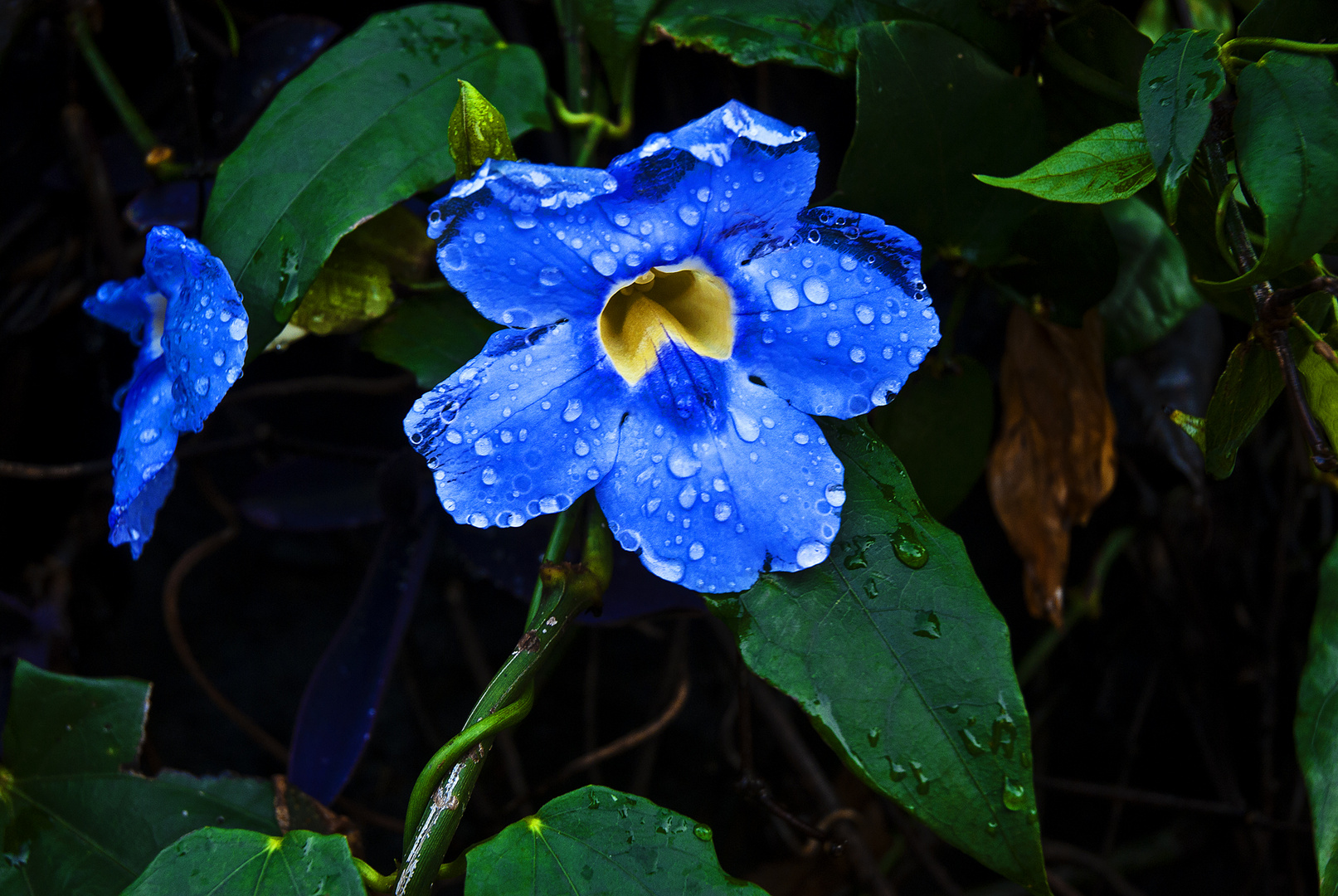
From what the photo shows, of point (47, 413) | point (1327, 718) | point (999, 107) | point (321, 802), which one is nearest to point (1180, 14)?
point (999, 107)

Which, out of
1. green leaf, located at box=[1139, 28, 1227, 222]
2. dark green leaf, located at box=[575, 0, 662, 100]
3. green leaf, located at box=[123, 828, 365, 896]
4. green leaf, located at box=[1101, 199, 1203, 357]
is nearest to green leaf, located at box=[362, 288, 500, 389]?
dark green leaf, located at box=[575, 0, 662, 100]

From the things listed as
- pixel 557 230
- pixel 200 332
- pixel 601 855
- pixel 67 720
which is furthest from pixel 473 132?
pixel 67 720

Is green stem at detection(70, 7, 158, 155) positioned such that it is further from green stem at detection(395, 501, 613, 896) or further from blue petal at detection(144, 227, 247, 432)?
green stem at detection(395, 501, 613, 896)

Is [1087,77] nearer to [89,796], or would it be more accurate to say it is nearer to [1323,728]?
[1323,728]

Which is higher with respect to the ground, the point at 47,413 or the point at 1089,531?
the point at 47,413

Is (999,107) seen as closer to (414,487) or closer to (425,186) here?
(425,186)

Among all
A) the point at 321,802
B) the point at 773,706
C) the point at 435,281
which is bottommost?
the point at 773,706
